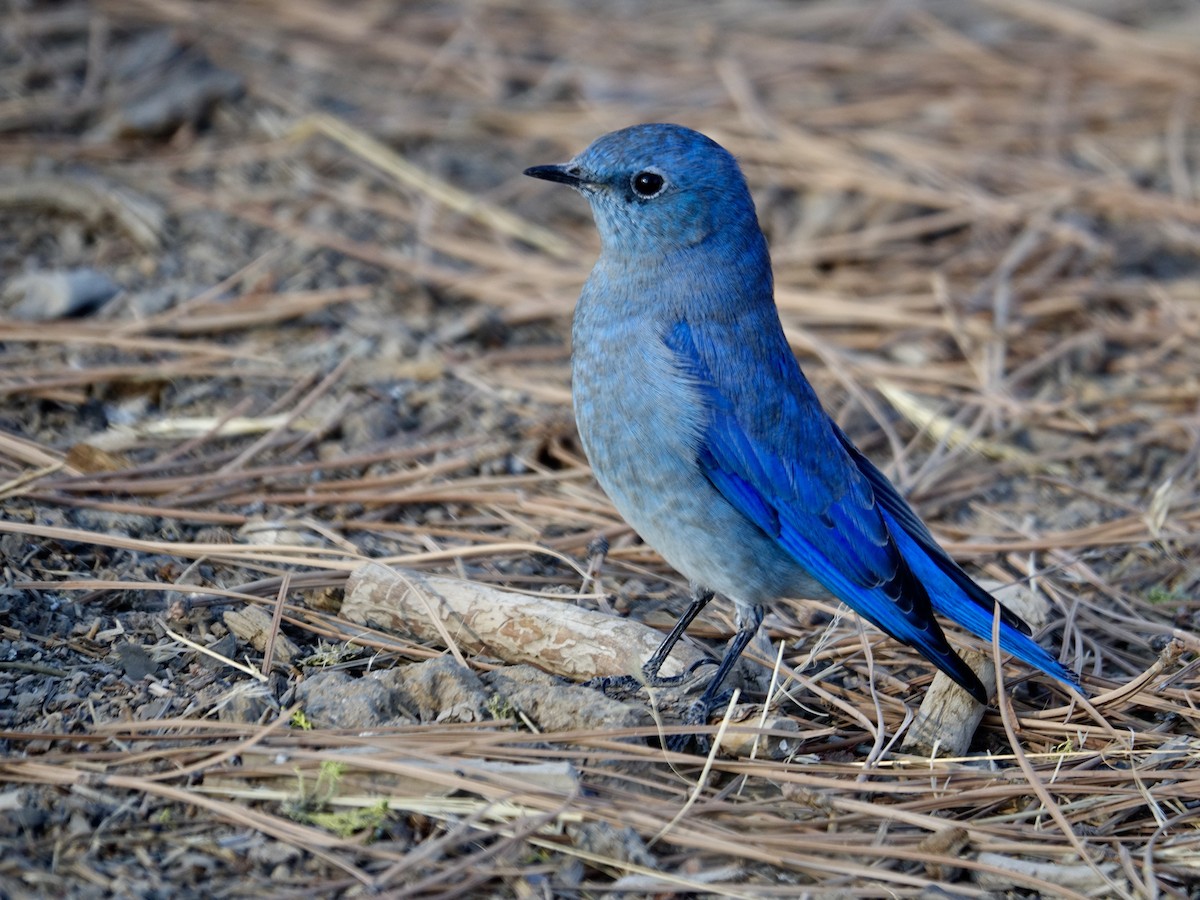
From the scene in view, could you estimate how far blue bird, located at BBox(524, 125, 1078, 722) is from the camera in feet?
10.8

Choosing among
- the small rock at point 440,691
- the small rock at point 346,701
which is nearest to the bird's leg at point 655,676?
the small rock at point 440,691

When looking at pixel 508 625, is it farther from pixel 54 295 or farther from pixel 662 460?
pixel 54 295

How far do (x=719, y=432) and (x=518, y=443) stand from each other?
125 cm

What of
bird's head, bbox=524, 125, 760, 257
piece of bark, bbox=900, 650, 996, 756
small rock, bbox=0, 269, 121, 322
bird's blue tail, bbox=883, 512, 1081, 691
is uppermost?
bird's head, bbox=524, 125, 760, 257

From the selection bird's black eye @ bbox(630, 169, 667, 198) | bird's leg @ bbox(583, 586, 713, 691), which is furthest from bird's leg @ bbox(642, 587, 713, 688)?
bird's black eye @ bbox(630, 169, 667, 198)

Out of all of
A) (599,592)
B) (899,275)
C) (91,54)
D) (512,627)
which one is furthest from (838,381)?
(91,54)

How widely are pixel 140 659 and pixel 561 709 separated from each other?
974 millimetres

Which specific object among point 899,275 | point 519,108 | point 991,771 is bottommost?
point 991,771

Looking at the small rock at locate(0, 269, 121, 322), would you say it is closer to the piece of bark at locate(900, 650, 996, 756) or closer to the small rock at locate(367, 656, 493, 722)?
the small rock at locate(367, 656, 493, 722)

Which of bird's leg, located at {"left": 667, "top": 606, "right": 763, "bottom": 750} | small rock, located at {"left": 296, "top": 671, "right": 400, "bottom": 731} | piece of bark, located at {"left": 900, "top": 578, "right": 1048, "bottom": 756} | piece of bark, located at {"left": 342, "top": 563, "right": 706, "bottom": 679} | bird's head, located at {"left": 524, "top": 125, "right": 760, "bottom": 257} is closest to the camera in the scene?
small rock, located at {"left": 296, "top": 671, "right": 400, "bottom": 731}

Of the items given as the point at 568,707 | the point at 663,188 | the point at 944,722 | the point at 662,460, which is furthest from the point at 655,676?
the point at 663,188

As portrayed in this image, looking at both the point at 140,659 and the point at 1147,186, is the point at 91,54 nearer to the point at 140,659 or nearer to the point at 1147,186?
the point at 140,659

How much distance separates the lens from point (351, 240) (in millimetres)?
5430

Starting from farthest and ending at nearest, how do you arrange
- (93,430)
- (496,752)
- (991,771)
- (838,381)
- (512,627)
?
(838,381) → (93,430) → (512,627) → (991,771) → (496,752)
